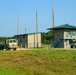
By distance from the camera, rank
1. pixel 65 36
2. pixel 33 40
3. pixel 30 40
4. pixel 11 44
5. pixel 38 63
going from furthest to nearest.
→ 1. pixel 33 40
2. pixel 30 40
3. pixel 65 36
4. pixel 11 44
5. pixel 38 63

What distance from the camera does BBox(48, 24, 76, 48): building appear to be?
2724 inches

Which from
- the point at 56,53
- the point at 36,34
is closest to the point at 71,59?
the point at 56,53

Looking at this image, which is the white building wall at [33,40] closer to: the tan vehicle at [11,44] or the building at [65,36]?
the building at [65,36]

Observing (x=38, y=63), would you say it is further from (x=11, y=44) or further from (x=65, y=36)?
(x=65, y=36)

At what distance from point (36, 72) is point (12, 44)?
3122 cm

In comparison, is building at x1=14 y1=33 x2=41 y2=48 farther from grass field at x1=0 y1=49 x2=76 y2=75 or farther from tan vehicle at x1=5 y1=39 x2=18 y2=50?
grass field at x1=0 y1=49 x2=76 y2=75

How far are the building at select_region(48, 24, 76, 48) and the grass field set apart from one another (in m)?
40.5

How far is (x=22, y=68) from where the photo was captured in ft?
76.3

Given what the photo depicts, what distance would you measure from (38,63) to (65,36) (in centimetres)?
4526

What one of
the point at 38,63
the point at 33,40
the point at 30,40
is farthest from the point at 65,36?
the point at 38,63

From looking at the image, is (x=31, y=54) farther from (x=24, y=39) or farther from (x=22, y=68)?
(x=24, y=39)

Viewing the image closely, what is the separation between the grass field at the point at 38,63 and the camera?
2208cm

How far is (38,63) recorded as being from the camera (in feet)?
81.5

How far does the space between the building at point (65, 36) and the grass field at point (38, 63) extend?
40.5m
